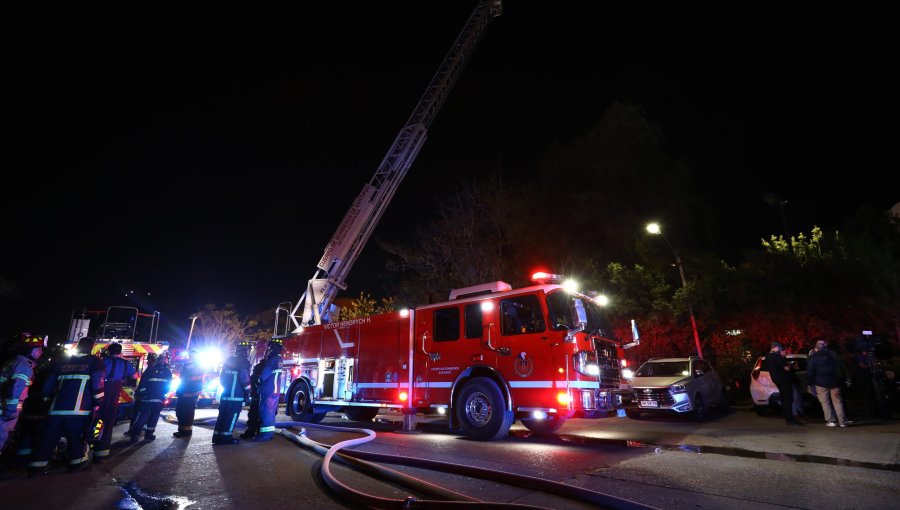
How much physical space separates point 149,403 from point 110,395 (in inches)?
63.2

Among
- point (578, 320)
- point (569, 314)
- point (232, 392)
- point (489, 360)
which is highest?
point (569, 314)

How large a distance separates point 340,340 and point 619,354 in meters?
5.85

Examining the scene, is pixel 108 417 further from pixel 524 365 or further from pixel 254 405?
pixel 524 365

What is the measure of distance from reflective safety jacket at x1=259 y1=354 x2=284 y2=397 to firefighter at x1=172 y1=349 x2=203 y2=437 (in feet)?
4.06

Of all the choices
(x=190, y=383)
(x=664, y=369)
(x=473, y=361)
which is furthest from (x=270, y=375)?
(x=664, y=369)

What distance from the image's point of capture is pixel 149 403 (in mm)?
7883

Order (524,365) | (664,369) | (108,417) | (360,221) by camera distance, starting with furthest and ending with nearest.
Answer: (360,221)
(664,369)
(524,365)
(108,417)

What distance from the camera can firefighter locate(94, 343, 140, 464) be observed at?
6066mm

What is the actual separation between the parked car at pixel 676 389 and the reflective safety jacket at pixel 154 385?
372 inches

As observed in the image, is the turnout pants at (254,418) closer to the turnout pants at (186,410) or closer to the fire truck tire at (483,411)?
the turnout pants at (186,410)

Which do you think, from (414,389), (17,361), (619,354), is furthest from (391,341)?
(17,361)

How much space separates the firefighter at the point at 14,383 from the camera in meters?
5.43

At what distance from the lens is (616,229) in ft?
63.4

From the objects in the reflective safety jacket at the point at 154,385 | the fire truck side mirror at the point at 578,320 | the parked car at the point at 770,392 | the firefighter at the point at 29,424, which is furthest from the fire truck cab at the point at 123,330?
the parked car at the point at 770,392
